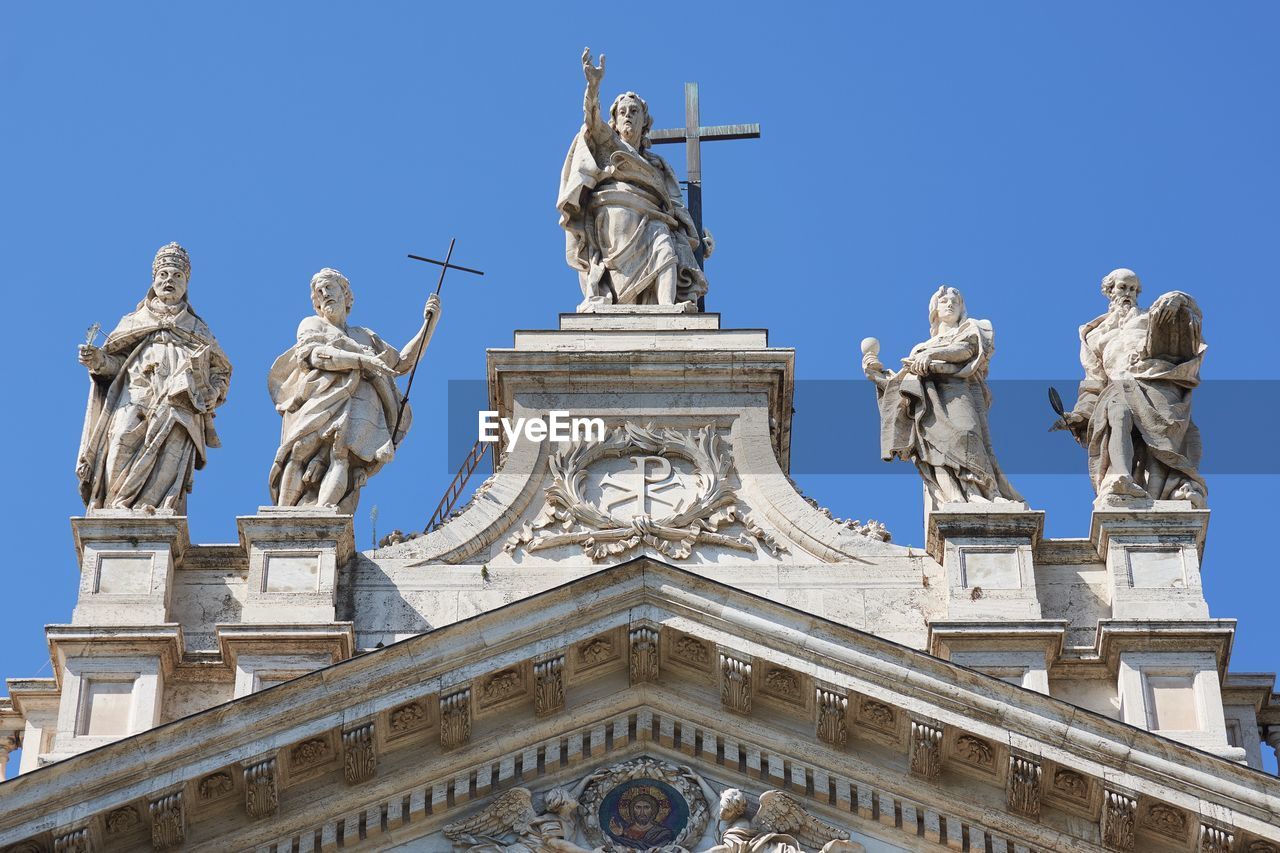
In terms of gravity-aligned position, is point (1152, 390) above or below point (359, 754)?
above

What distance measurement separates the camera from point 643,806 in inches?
995

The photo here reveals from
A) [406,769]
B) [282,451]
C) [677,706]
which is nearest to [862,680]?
[677,706]

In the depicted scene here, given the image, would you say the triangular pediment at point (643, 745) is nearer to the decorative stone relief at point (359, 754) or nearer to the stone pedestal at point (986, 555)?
the decorative stone relief at point (359, 754)

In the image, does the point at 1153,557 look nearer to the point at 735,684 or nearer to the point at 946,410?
the point at 946,410

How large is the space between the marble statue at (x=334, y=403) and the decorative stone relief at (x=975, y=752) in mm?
5365

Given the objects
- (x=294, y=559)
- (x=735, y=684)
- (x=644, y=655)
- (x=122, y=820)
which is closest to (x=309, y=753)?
(x=122, y=820)

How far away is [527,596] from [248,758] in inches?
102

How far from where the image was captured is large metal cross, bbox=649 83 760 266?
3334 centimetres

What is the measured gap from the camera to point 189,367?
2831 cm

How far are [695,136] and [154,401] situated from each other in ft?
24.3

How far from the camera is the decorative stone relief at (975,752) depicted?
2503 cm

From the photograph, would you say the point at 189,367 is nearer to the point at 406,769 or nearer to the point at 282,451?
the point at 282,451

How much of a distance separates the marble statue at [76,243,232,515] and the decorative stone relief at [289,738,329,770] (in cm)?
326

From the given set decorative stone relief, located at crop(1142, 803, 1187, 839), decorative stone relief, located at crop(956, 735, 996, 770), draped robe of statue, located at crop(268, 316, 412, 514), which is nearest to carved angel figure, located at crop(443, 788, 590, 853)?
decorative stone relief, located at crop(956, 735, 996, 770)
